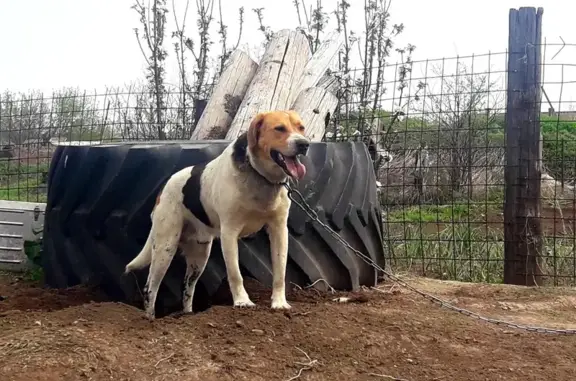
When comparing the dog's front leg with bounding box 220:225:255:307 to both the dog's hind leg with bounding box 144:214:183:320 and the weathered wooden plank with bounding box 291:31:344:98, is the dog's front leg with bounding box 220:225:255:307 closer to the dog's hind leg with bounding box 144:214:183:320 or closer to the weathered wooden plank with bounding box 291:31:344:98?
the dog's hind leg with bounding box 144:214:183:320

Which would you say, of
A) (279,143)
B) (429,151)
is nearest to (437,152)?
(429,151)

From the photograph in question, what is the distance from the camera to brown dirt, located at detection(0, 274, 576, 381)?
8.57 ft

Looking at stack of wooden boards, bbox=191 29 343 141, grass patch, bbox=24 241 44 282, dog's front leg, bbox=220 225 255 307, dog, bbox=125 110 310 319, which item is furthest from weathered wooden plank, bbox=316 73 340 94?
dog's front leg, bbox=220 225 255 307

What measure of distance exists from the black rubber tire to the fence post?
1944 mm

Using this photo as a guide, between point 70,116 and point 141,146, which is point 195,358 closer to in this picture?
point 141,146

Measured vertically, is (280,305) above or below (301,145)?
below

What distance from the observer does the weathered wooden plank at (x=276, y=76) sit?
17.4 ft

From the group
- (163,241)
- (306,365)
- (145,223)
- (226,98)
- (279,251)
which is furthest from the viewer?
(226,98)

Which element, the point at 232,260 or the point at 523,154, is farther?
the point at 523,154

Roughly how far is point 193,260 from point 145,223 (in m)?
0.37

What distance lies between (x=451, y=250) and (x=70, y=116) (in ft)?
14.5

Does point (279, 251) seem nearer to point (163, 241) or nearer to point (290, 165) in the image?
point (290, 165)

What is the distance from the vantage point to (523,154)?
18.9 feet

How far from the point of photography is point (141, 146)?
424cm
